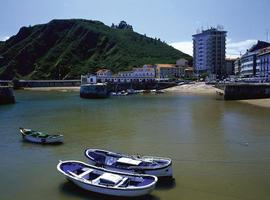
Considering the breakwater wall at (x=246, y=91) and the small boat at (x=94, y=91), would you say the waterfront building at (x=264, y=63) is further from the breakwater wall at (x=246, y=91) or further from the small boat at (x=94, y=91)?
the small boat at (x=94, y=91)

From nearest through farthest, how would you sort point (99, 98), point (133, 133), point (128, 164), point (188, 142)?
point (128, 164) → point (188, 142) → point (133, 133) → point (99, 98)

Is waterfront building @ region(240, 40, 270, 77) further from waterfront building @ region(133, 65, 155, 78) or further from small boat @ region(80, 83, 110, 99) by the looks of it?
small boat @ region(80, 83, 110, 99)

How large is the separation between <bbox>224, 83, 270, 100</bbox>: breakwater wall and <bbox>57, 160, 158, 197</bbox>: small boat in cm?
7836

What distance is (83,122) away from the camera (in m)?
58.3

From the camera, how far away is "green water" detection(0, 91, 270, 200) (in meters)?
24.8

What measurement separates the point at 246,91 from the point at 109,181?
81.8 meters

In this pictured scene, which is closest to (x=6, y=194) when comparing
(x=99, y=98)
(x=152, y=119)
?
(x=152, y=119)

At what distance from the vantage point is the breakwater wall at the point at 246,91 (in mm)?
97406

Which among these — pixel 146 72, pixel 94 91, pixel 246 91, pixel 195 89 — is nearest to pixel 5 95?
pixel 94 91

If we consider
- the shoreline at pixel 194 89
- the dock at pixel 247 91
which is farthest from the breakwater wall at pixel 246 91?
the shoreline at pixel 194 89

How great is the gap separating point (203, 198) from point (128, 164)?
5.95m

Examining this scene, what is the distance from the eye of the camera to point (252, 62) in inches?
6043

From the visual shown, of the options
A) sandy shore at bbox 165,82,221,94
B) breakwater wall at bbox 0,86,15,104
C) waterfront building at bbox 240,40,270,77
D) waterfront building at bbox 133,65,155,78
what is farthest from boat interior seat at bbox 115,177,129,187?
waterfront building at bbox 133,65,155,78

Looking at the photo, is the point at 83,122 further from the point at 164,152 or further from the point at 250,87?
the point at 250,87
